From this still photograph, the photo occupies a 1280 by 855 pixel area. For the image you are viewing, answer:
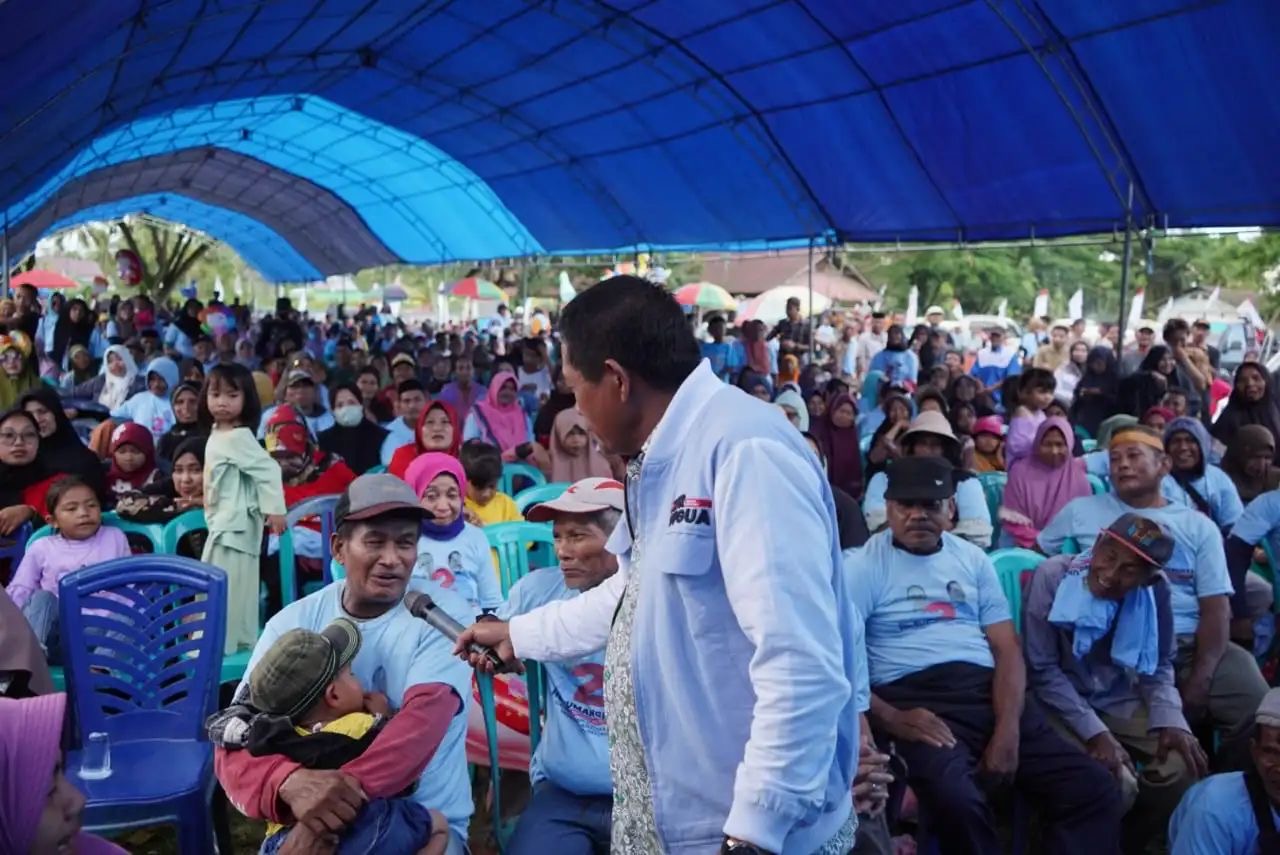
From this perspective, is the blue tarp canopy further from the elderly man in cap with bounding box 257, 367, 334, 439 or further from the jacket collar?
the jacket collar

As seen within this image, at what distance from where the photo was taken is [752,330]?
12078mm

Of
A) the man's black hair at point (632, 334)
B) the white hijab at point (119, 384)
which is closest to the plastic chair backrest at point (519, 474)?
the white hijab at point (119, 384)

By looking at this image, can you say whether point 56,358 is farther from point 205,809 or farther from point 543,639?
point 543,639

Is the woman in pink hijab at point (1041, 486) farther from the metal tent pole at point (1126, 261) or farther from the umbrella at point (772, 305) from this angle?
the umbrella at point (772, 305)

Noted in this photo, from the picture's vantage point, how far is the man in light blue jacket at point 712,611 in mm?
1483

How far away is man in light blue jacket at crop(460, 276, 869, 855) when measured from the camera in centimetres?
148

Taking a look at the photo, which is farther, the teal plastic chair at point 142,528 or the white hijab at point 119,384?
the white hijab at point 119,384

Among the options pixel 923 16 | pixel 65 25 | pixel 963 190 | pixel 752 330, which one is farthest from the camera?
pixel 752 330

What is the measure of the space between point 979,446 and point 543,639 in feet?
17.3

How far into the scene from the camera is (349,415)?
22.5 ft

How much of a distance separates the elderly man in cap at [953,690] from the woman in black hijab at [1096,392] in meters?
5.52

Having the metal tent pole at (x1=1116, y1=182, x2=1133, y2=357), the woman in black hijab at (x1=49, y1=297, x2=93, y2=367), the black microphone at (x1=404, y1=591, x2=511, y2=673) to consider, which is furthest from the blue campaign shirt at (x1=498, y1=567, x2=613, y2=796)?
the woman in black hijab at (x1=49, y1=297, x2=93, y2=367)

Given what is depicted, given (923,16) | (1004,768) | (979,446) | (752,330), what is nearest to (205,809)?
(1004,768)

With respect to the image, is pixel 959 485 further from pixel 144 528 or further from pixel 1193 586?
pixel 144 528
